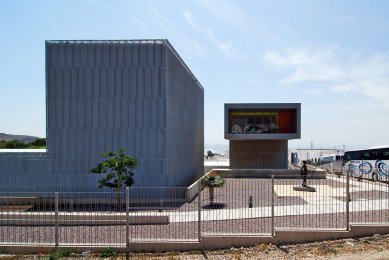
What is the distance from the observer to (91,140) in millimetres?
21891

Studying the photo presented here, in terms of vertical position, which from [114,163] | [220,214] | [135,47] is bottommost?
[220,214]

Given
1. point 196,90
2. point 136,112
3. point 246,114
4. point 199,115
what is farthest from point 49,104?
point 246,114

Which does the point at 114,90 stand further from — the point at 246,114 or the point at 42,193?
the point at 246,114

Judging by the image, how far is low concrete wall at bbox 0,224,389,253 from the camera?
12.0 meters

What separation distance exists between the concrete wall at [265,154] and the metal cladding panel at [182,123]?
23.7 ft

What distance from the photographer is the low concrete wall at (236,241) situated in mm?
11977

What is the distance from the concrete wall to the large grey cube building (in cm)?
2053

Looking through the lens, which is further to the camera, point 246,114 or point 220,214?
point 246,114

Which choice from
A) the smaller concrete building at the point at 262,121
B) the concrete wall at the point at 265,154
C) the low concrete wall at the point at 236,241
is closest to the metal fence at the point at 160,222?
the low concrete wall at the point at 236,241

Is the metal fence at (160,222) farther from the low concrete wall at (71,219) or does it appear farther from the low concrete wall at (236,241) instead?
the low concrete wall at (236,241)

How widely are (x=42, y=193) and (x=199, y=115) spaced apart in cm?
1939

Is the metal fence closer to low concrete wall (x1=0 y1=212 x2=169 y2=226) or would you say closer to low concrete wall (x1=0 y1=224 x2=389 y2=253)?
low concrete wall (x1=0 y1=212 x2=169 y2=226)

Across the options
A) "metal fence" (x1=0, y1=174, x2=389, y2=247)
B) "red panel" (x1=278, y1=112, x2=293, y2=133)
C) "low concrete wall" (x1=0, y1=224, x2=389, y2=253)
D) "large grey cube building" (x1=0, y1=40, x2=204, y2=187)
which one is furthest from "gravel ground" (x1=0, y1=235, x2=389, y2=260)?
"red panel" (x1=278, y1=112, x2=293, y2=133)

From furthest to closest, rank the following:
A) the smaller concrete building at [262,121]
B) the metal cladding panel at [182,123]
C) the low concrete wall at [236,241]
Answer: the smaller concrete building at [262,121]
the metal cladding panel at [182,123]
the low concrete wall at [236,241]
